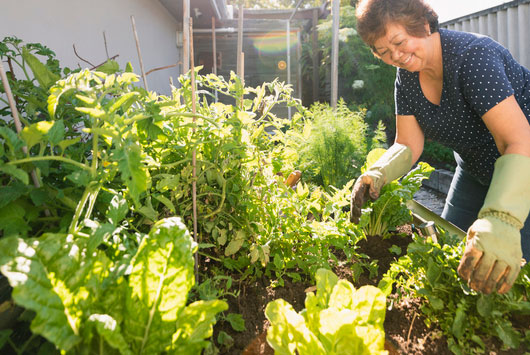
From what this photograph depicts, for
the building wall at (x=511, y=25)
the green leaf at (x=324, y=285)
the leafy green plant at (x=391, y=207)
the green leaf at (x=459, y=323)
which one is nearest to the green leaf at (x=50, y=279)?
the green leaf at (x=324, y=285)

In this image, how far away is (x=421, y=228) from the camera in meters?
1.43

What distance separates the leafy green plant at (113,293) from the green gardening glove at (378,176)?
0.90m

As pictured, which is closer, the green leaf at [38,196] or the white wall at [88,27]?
the green leaf at [38,196]

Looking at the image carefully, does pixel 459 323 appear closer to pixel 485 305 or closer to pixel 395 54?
pixel 485 305

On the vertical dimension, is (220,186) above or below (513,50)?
below

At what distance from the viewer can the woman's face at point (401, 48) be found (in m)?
1.48

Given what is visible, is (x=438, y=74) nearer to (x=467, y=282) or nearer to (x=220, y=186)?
(x=467, y=282)

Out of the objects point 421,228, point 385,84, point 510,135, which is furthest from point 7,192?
point 385,84

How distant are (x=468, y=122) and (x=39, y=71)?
1.65m

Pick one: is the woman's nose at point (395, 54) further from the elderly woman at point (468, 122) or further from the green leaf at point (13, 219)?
the green leaf at point (13, 219)

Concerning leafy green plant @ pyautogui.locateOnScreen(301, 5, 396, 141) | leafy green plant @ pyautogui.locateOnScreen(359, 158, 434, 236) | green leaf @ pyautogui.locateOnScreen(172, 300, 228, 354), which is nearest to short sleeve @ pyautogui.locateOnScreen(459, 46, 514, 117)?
leafy green plant @ pyautogui.locateOnScreen(359, 158, 434, 236)

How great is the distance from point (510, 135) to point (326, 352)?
104 centimetres

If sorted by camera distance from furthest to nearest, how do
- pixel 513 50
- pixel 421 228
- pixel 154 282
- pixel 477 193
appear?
pixel 513 50 < pixel 477 193 < pixel 421 228 < pixel 154 282

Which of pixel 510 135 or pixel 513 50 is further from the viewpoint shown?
pixel 513 50
